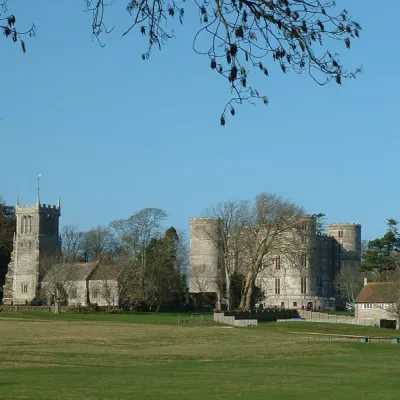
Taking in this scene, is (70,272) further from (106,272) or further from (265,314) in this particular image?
(265,314)

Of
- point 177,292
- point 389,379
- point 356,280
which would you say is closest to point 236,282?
point 177,292

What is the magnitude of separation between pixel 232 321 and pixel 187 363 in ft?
123

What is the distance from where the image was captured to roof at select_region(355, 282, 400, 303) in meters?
84.9

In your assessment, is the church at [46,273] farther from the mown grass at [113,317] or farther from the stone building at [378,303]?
the stone building at [378,303]

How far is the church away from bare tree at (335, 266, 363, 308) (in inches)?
1163

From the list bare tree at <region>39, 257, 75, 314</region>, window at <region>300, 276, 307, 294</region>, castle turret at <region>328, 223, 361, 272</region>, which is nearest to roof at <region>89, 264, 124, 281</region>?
bare tree at <region>39, 257, 75, 314</region>

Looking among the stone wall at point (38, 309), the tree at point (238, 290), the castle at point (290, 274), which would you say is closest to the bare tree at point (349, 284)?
the castle at point (290, 274)

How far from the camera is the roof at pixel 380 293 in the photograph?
3344 inches

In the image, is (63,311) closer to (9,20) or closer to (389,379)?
(389,379)

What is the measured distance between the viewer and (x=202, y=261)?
380 ft

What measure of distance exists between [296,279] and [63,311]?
106 ft

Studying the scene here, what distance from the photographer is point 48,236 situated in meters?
120

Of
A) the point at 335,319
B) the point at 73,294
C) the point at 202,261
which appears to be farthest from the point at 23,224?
the point at 335,319

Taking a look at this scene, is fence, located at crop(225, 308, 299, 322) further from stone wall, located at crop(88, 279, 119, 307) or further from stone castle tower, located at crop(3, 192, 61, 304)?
stone castle tower, located at crop(3, 192, 61, 304)
